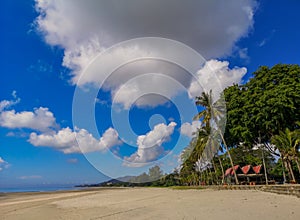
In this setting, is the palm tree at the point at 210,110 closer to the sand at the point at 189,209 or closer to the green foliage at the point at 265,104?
the green foliage at the point at 265,104

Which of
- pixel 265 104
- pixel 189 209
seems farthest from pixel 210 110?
pixel 189 209

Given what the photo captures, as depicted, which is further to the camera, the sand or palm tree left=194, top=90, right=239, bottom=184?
→ palm tree left=194, top=90, right=239, bottom=184

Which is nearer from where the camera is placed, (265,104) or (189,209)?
(189,209)

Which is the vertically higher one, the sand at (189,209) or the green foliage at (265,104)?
the green foliage at (265,104)

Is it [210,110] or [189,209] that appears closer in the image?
[189,209]

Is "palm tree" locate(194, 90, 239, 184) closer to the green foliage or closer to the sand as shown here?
the green foliage

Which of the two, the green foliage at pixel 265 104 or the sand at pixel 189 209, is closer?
the sand at pixel 189 209

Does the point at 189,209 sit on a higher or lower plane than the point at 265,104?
lower

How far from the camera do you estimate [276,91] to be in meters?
21.1

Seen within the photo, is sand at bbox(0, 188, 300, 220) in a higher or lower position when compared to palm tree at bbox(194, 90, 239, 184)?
lower

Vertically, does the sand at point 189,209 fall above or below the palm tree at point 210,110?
below

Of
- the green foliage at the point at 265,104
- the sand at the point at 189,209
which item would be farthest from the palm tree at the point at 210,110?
the sand at the point at 189,209

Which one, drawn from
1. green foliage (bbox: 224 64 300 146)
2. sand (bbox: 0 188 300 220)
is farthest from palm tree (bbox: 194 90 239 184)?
sand (bbox: 0 188 300 220)

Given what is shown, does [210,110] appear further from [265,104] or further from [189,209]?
[189,209]
